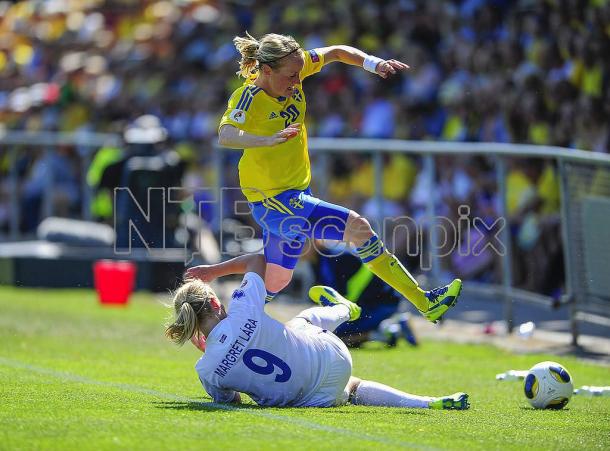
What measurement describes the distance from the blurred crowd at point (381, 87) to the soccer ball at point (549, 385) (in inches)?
206

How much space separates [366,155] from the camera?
48.6 feet

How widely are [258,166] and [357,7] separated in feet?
32.3

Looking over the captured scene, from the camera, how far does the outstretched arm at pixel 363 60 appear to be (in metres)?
8.95

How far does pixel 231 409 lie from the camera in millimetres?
7352

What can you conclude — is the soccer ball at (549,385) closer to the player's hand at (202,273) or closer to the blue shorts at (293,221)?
the blue shorts at (293,221)

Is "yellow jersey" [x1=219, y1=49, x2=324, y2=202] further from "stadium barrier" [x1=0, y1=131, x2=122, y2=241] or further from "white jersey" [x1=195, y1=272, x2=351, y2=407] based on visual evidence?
"stadium barrier" [x1=0, y1=131, x2=122, y2=241]

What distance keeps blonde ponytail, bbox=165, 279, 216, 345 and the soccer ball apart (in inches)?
86.4

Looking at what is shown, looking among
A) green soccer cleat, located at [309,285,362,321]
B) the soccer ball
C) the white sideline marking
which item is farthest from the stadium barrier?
the soccer ball

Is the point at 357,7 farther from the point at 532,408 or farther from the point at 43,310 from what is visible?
the point at 532,408

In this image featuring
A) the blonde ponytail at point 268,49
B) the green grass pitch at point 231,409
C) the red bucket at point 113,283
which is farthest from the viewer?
the red bucket at point 113,283

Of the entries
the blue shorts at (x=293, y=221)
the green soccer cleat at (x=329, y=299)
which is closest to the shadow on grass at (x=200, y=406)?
the green soccer cleat at (x=329, y=299)

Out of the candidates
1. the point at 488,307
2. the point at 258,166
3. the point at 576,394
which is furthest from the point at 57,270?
the point at 576,394

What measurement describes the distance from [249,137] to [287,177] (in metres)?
0.80

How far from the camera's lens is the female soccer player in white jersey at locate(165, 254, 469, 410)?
7270 millimetres
